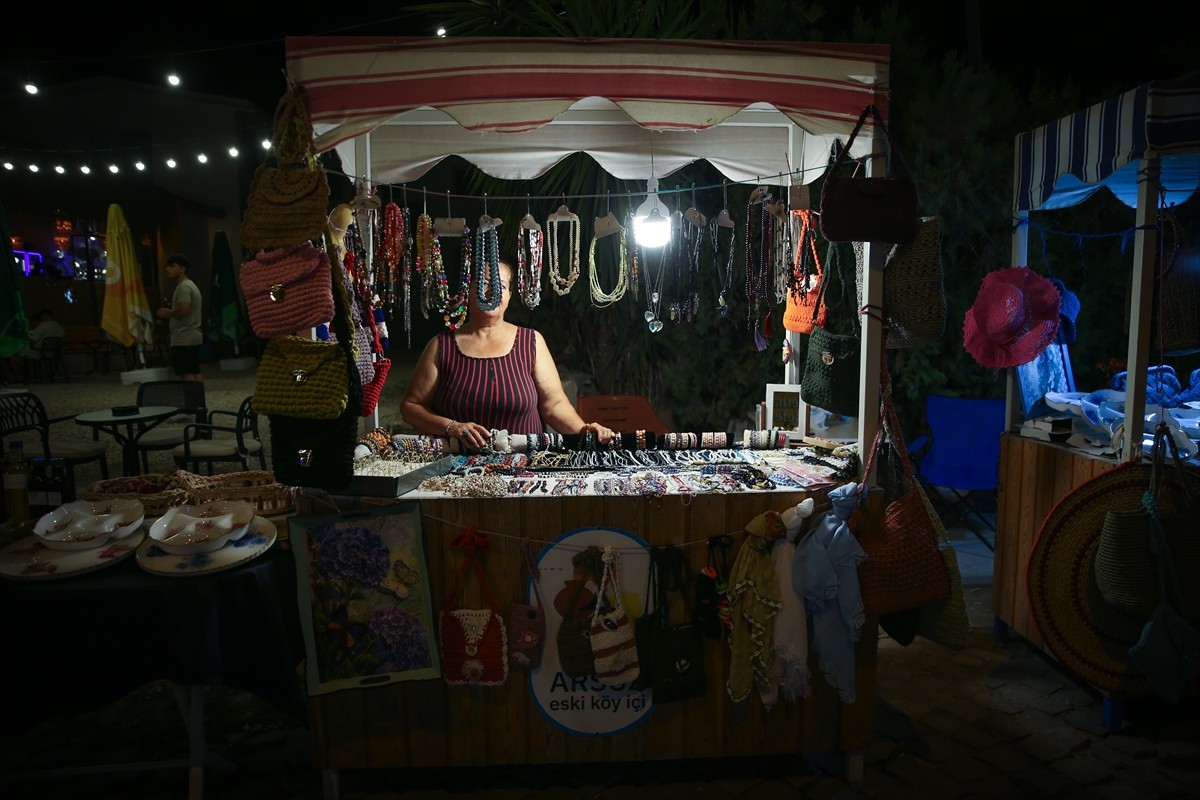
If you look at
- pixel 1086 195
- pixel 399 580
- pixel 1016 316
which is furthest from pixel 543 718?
pixel 1086 195

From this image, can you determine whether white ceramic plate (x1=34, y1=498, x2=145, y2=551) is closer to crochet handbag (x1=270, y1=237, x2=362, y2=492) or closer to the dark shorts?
crochet handbag (x1=270, y1=237, x2=362, y2=492)

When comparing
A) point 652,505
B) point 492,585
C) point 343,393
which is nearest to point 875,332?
point 652,505

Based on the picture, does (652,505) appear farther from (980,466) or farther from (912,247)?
(980,466)

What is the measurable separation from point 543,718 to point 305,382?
1395 millimetres

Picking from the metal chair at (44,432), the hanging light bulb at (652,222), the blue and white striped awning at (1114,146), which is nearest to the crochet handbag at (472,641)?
the hanging light bulb at (652,222)

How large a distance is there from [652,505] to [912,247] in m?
1.26

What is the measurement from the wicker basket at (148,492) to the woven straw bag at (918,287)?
2.69 m

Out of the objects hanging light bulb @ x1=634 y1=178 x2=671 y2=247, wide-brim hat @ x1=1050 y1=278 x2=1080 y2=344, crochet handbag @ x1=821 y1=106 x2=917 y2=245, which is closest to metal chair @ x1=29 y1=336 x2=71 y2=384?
hanging light bulb @ x1=634 y1=178 x2=671 y2=247

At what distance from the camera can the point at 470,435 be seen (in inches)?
120

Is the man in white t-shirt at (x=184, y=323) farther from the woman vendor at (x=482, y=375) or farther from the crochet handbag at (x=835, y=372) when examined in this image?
the crochet handbag at (x=835, y=372)

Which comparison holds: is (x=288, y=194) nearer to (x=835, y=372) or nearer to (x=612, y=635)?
(x=612, y=635)

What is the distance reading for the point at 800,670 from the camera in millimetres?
2359

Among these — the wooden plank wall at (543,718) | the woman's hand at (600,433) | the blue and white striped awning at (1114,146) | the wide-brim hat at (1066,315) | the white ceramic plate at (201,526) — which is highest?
the blue and white striped awning at (1114,146)

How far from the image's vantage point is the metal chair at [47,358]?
12.2m
